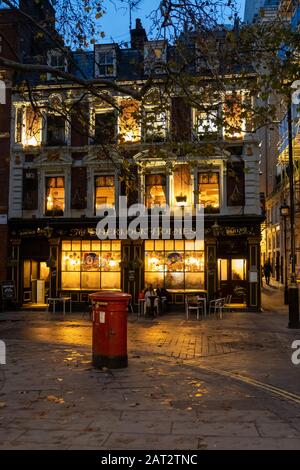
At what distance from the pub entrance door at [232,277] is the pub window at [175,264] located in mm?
1074

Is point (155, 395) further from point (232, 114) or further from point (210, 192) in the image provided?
point (210, 192)

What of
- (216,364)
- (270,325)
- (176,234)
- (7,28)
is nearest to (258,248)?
(176,234)

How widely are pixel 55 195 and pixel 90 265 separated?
399 cm

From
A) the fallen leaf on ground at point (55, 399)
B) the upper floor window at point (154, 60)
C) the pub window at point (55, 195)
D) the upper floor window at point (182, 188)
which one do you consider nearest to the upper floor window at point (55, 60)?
the pub window at point (55, 195)

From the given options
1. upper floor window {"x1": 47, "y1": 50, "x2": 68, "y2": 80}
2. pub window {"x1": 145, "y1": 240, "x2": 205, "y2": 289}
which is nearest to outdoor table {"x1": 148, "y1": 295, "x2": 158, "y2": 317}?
pub window {"x1": 145, "y1": 240, "x2": 205, "y2": 289}

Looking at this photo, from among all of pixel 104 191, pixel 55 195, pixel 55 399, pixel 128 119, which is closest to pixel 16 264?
pixel 55 195

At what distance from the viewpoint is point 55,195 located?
2564 cm

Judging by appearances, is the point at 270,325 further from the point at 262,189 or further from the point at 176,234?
the point at 262,189

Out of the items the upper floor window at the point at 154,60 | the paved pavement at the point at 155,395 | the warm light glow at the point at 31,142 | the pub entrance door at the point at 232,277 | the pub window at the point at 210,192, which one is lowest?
the paved pavement at the point at 155,395

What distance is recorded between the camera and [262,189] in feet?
198

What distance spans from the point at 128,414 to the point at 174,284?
17.8 metres

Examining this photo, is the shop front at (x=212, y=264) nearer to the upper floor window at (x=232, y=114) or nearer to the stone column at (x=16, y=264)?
the stone column at (x=16, y=264)

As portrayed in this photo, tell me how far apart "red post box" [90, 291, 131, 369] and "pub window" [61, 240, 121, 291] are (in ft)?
48.6

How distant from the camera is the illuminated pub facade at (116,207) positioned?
23859 millimetres
